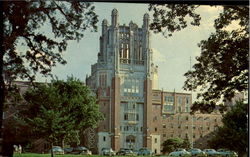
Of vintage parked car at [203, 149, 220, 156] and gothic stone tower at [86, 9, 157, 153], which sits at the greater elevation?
gothic stone tower at [86, 9, 157, 153]

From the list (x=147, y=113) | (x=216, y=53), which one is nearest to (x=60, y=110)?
(x=147, y=113)

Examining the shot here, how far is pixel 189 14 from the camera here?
2924 millimetres

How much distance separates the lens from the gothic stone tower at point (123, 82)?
291 centimetres

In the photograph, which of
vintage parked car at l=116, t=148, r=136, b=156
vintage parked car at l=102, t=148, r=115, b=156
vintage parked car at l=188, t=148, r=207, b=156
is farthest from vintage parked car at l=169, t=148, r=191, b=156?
vintage parked car at l=102, t=148, r=115, b=156

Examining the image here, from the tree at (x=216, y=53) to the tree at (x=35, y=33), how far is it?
1.60 feet

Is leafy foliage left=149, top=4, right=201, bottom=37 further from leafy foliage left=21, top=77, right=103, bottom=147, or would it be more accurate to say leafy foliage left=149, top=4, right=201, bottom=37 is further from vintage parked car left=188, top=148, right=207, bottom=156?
vintage parked car left=188, top=148, right=207, bottom=156

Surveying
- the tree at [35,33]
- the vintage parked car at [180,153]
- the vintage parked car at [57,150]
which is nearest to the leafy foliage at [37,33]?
the tree at [35,33]

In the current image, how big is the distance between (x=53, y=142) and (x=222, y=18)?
1.35 metres

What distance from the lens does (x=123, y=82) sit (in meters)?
2.92

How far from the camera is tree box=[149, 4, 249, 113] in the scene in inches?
115

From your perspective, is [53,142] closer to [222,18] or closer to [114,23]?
[114,23]

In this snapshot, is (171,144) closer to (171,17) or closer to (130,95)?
(130,95)

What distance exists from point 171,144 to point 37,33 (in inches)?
45.1

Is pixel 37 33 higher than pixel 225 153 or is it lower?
higher
